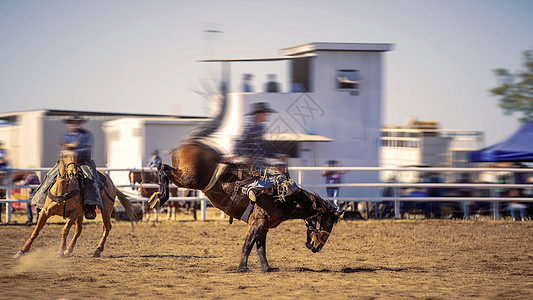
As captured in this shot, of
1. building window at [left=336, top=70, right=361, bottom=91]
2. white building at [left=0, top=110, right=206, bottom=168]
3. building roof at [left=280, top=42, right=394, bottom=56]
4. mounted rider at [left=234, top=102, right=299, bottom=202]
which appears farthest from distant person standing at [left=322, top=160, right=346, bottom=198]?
mounted rider at [left=234, top=102, right=299, bottom=202]

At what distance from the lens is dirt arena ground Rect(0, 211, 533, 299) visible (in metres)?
7.18

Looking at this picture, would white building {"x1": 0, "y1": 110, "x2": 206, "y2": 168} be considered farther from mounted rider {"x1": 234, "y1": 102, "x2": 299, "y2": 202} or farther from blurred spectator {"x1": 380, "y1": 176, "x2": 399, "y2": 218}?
mounted rider {"x1": 234, "y1": 102, "x2": 299, "y2": 202}

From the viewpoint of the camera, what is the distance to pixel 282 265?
9.34m

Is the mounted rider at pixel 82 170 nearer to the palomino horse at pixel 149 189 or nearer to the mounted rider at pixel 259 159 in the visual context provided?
the mounted rider at pixel 259 159

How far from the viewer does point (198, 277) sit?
26.8 feet

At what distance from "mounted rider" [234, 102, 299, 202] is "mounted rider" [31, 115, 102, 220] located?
254 centimetres

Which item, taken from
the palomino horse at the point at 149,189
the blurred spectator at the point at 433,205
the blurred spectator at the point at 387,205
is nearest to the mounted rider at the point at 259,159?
the palomino horse at the point at 149,189

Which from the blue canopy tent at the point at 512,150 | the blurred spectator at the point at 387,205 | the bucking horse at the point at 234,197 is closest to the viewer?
the bucking horse at the point at 234,197

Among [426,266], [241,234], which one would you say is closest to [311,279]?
[426,266]

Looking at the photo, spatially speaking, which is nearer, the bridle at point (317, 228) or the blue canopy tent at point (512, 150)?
the bridle at point (317, 228)

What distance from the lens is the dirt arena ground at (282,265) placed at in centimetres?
718

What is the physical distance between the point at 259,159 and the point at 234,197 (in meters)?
0.60

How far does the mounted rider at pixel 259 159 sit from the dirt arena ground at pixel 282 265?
3.49 ft

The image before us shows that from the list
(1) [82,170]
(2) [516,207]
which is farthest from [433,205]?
(1) [82,170]
